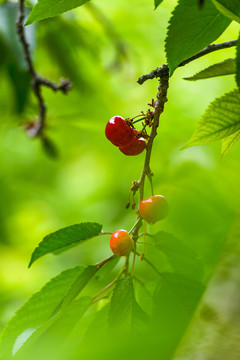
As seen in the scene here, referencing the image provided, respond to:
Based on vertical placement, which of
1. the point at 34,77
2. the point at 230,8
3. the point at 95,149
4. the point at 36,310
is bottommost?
the point at 36,310

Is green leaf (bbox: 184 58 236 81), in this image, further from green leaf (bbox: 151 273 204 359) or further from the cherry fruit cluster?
green leaf (bbox: 151 273 204 359)

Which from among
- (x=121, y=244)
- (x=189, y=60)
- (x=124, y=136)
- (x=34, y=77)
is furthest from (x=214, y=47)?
(x=34, y=77)

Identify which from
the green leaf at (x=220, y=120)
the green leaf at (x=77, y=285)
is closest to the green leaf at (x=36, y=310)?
the green leaf at (x=77, y=285)

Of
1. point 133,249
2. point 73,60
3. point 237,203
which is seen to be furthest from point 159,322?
point 73,60

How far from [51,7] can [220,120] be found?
10.0 inches

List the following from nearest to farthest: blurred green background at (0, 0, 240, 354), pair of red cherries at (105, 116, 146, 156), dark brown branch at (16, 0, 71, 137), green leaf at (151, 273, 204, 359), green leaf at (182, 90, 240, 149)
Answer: green leaf at (151, 273, 204, 359)
green leaf at (182, 90, 240, 149)
pair of red cherries at (105, 116, 146, 156)
dark brown branch at (16, 0, 71, 137)
blurred green background at (0, 0, 240, 354)

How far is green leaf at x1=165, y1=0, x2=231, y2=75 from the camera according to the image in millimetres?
584

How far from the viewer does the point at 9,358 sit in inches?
25.3

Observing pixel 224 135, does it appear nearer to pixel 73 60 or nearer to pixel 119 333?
pixel 119 333

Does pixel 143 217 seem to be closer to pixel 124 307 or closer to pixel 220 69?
pixel 124 307

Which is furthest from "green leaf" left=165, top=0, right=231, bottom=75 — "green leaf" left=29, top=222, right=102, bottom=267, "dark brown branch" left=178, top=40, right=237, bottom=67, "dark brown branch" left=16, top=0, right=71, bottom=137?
"dark brown branch" left=16, top=0, right=71, bottom=137

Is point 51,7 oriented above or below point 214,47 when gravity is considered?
Answer: above

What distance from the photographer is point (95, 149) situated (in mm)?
2566

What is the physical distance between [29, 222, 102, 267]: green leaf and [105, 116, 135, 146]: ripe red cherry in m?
0.13
